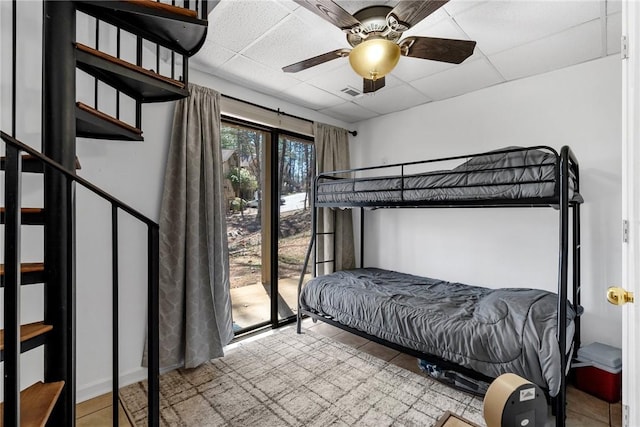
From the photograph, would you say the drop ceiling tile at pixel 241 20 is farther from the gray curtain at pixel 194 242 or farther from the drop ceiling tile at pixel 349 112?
the drop ceiling tile at pixel 349 112

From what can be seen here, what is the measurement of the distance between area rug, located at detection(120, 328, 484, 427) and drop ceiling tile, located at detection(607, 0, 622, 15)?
2563mm

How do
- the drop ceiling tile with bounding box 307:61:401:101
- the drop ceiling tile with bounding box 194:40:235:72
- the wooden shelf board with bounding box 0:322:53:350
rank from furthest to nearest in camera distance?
the drop ceiling tile with bounding box 307:61:401:101 < the drop ceiling tile with bounding box 194:40:235:72 < the wooden shelf board with bounding box 0:322:53:350

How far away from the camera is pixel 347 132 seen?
13.1 feet

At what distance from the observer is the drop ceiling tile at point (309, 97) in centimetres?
303

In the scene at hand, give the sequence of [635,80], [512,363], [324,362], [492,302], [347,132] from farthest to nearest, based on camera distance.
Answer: [347,132] → [324,362] → [492,302] → [512,363] → [635,80]

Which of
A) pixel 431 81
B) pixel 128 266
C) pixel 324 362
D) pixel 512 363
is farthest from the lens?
pixel 431 81

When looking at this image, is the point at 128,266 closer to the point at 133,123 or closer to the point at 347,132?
the point at 133,123

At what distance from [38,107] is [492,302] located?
10.2 ft

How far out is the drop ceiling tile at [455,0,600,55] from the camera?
71.2 inches

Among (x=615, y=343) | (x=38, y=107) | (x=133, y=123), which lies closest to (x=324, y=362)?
(x=615, y=343)

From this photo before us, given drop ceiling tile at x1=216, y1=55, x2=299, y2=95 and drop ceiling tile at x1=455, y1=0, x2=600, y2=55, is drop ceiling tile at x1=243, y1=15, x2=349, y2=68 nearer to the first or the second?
drop ceiling tile at x1=216, y1=55, x2=299, y2=95

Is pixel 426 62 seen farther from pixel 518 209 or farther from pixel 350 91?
pixel 518 209

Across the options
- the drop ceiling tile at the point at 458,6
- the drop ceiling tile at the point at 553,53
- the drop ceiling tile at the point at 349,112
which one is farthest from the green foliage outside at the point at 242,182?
the drop ceiling tile at the point at 553,53

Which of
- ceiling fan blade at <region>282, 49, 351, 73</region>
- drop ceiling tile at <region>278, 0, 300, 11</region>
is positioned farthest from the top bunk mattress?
drop ceiling tile at <region>278, 0, 300, 11</region>
